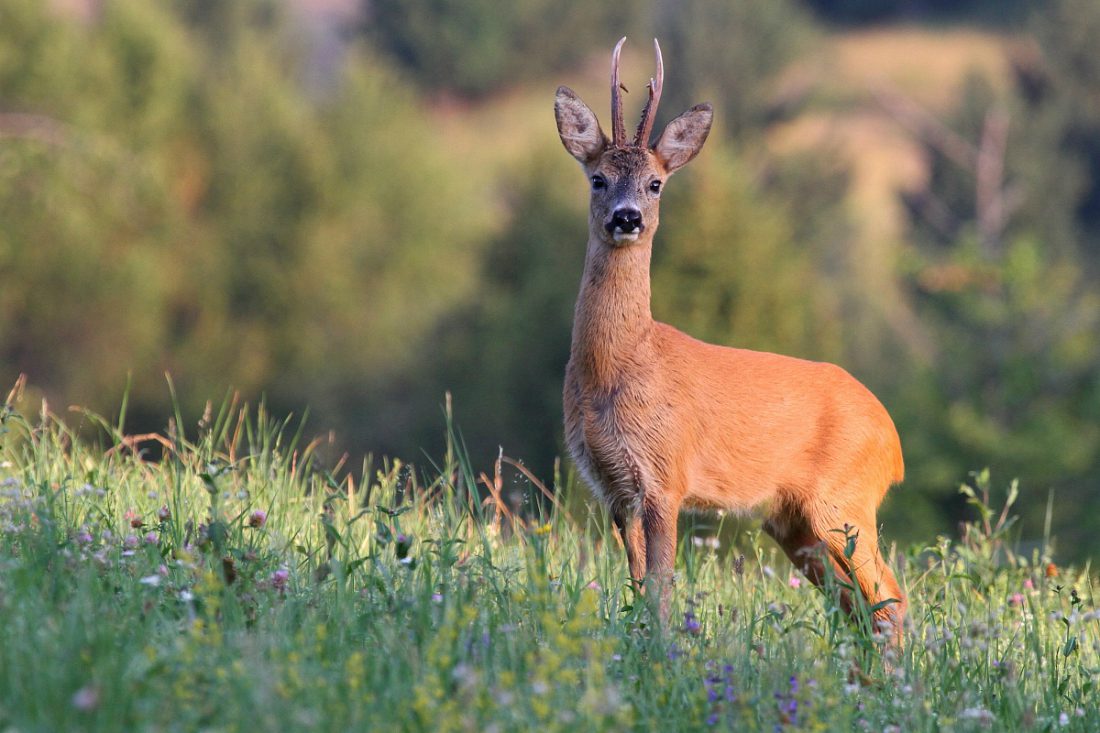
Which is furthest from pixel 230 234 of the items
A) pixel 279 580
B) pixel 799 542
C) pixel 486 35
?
pixel 279 580

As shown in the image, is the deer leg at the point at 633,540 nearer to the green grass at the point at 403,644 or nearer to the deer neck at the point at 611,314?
the green grass at the point at 403,644

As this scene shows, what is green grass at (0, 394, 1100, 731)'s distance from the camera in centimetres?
352

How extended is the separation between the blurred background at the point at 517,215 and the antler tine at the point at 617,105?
9.58m

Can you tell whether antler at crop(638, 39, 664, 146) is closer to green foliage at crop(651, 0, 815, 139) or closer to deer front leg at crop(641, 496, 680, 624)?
deer front leg at crop(641, 496, 680, 624)

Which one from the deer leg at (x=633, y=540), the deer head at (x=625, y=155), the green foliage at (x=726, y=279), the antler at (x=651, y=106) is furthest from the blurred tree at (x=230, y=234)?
the deer leg at (x=633, y=540)

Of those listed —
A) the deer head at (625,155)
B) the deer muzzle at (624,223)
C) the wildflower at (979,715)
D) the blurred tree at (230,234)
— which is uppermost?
the deer head at (625,155)

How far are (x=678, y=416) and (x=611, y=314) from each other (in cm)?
48

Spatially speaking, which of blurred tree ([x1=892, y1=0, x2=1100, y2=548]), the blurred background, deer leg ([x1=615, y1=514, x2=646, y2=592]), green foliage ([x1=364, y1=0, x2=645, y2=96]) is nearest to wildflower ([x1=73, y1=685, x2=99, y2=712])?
deer leg ([x1=615, y1=514, x2=646, y2=592])

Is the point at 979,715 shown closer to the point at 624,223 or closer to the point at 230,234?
the point at 624,223

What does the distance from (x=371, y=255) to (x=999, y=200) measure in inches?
761

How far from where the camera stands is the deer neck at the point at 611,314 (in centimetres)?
609

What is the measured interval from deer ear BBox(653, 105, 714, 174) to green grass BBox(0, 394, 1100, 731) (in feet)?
5.45

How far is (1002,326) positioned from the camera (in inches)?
1283

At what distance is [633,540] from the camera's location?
6023 mm
